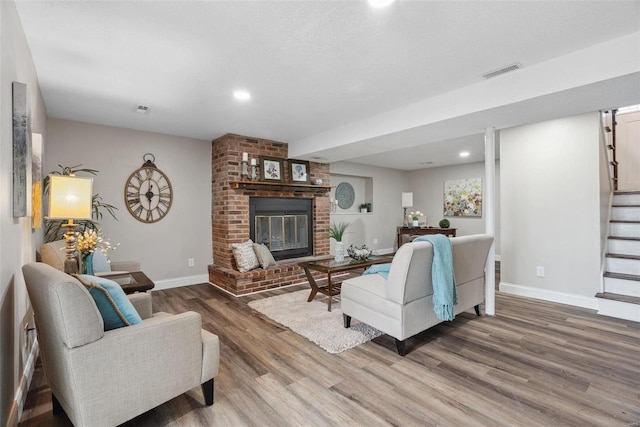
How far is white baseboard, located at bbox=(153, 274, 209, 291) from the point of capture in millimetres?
4473

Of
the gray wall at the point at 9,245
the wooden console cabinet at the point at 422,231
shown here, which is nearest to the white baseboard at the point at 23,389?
the gray wall at the point at 9,245

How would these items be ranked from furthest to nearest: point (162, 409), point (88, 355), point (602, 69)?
point (602, 69)
point (162, 409)
point (88, 355)

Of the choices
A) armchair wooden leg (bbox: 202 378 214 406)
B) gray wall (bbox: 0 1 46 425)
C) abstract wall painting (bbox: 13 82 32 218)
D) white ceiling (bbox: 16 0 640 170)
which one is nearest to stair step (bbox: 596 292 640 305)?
white ceiling (bbox: 16 0 640 170)

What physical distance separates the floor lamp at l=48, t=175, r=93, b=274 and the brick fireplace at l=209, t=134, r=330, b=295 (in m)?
2.06

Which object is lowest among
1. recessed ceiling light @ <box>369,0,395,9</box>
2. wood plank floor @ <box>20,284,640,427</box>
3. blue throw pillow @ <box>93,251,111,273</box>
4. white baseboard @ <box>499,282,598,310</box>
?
wood plank floor @ <box>20,284,640,427</box>

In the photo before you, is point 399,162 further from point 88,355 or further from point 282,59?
point 88,355

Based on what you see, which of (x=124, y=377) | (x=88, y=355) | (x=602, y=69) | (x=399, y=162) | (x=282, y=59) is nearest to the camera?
(x=88, y=355)

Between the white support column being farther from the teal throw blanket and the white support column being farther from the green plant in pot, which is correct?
the green plant in pot

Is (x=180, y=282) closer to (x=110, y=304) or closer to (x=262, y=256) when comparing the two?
(x=262, y=256)

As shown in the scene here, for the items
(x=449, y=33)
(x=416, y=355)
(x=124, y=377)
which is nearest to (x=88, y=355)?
(x=124, y=377)

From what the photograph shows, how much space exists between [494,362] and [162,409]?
2.31 metres

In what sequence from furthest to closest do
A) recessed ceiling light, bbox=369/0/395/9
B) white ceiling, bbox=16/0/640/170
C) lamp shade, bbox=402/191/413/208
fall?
lamp shade, bbox=402/191/413/208 → white ceiling, bbox=16/0/640/170 → recessed ceiling light, bbox=369/0/395/9

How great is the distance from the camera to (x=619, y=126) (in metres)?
4.72

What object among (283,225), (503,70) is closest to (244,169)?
(283,225)
